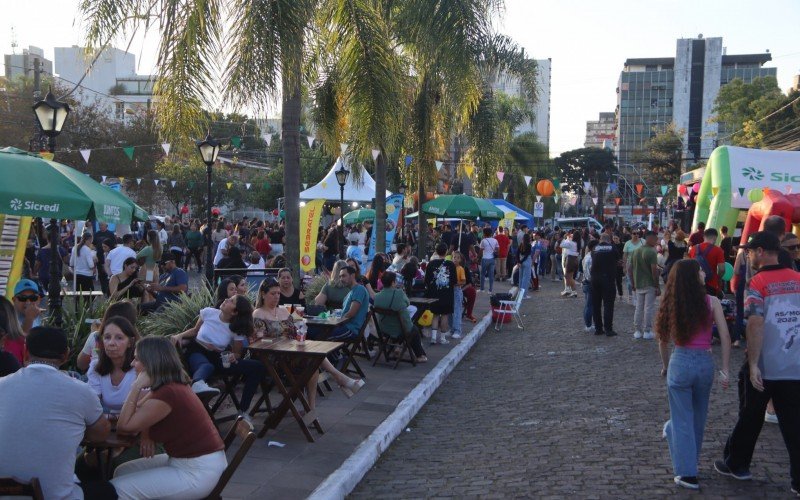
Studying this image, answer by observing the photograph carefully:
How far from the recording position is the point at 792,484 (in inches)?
210

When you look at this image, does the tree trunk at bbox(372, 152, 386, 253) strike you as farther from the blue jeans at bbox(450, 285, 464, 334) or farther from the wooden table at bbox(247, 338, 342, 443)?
the wooden table at bbox(247, 338, 342, 443)

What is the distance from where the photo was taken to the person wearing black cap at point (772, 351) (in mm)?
5297

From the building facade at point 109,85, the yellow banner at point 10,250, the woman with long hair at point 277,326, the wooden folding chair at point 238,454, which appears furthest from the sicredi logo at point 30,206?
the building facade at point 109,85

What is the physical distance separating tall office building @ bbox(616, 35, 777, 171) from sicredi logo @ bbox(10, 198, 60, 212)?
100053 mm

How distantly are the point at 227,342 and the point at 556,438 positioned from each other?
330 centimetres

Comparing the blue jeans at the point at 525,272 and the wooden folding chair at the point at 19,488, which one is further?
the blue jeans at the point at 525,272

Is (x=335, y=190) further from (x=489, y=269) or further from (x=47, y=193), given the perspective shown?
(x=47, y=193)

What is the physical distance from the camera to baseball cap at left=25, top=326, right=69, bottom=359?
420cm

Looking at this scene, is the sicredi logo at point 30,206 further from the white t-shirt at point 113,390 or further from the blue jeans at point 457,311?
the blue jeans at point 457,311

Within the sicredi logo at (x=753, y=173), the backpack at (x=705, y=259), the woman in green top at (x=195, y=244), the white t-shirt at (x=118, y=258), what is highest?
the sicredi logo at (x=753, y=173)

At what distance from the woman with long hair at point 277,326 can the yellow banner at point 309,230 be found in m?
7.69

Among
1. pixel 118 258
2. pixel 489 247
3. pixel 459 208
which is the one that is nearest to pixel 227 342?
pixel 118 258

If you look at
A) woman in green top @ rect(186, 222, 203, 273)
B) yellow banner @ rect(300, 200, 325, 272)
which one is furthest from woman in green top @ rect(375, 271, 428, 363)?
woman in green top @ rect(186, 222, 203, 273)

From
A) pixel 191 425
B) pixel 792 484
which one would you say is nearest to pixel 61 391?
pixel 191 425
